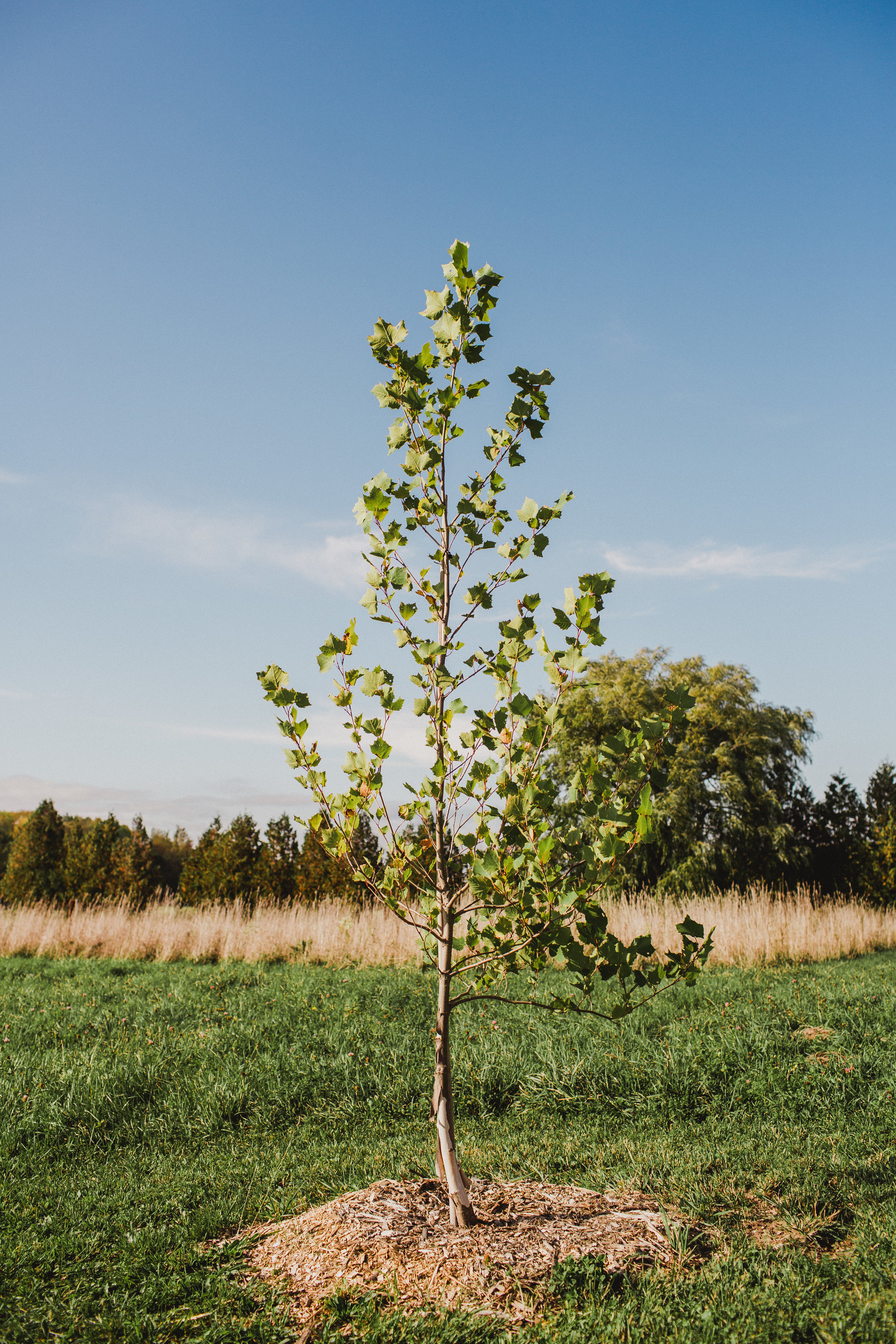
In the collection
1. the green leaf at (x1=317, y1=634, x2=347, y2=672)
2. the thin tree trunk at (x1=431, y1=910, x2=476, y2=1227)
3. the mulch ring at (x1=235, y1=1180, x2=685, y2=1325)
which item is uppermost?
the green leaf at (x1=317, y1=634, x2=347, y2=672)

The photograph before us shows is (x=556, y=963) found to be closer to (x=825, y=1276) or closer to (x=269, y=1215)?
(x=269, y=1215)

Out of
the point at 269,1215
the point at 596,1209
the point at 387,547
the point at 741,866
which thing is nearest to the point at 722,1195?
the point at 596,1209

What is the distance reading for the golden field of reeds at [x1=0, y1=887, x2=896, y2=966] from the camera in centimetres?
1173

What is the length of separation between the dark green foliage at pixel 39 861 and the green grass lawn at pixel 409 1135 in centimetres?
1154

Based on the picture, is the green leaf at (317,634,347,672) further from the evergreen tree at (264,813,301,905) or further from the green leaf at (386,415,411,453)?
the evergreen tree at (264,813,301,905)

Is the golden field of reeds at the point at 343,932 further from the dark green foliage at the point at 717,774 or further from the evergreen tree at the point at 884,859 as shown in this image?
the dark green foliage at the point at 717,774

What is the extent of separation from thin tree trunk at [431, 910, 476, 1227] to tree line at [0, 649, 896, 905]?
12136 mm

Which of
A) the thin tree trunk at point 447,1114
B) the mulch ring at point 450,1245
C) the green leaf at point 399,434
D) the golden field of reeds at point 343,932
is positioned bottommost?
the golden field of reeds at point 343,932

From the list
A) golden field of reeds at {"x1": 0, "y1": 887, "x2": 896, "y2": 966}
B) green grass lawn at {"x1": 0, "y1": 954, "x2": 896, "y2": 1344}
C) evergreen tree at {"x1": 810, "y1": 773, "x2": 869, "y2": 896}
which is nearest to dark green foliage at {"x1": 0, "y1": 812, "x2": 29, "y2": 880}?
golden field of reeds at {"x1": 0, "y1": 887, "x2": 896, "y2": 966}

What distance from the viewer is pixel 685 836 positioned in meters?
20.5

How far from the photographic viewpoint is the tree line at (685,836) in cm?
1678

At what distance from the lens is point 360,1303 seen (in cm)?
269

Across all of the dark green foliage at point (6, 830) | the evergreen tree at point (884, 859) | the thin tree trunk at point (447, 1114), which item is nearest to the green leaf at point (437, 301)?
the thin tree trunk at point (447, 1114)

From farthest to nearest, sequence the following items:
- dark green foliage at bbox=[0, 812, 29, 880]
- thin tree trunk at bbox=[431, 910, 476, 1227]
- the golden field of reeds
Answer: dark green foliage at bbox=[0, 812, 29, 880]
the golden field of reeds
thin tree trunk at bbox=[431, 910, 476, 1227]
